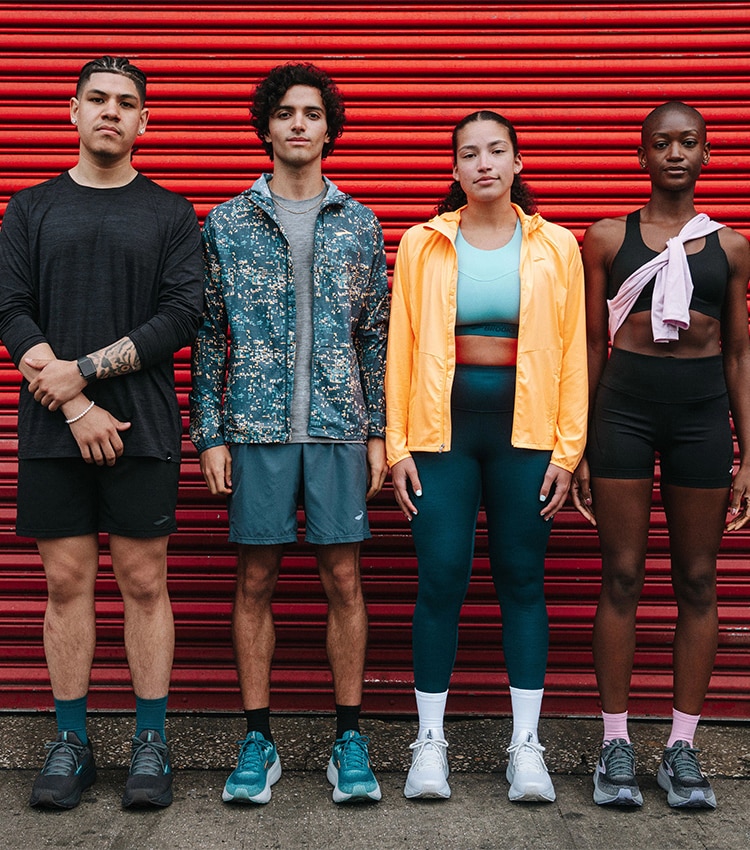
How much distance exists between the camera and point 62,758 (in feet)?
10.2

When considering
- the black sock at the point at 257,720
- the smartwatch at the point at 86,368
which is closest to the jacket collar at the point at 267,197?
the smartwatch at the point at 86,368

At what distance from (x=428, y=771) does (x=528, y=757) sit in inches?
13.2

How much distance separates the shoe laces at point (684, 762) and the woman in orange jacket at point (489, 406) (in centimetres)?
42

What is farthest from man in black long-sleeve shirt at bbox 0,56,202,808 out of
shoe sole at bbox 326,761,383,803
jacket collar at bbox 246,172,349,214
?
shoe sole at bbox 326,761,383,803

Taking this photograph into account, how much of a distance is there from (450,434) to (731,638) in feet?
5.63

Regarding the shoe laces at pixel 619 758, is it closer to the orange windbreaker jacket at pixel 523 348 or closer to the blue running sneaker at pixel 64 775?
the orange windbreaker jacket at pixel 523 348

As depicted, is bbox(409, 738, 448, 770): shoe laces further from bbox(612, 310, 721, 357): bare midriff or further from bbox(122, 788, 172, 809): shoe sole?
bbox(612, 310, 721, 357): bare midriff

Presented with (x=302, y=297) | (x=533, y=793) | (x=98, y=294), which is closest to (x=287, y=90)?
(x=302, y=297)

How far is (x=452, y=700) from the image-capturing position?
13.1ft

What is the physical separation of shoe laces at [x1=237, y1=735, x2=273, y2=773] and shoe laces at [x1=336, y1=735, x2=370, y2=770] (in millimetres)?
245

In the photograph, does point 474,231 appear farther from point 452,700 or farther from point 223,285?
point 452,700

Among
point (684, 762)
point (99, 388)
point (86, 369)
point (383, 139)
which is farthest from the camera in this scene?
point (383, 139)

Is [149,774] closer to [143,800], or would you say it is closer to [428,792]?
[143,800]
